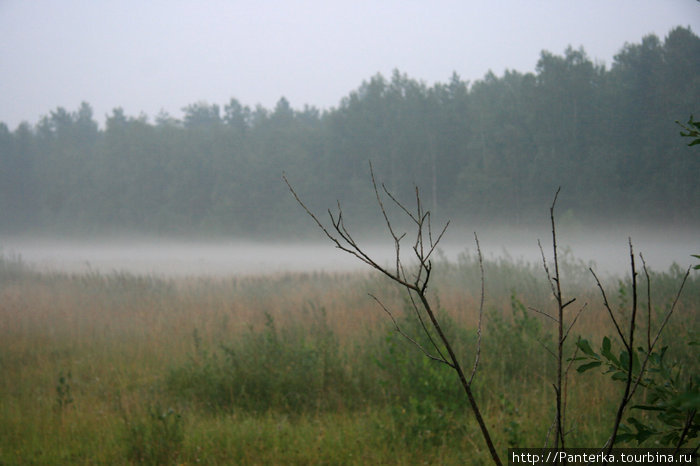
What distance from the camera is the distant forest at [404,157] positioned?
14.9 m

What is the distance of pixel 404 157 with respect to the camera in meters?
29.2

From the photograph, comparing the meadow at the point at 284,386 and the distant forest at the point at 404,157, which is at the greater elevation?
→ the distant forest at the point at 404,157

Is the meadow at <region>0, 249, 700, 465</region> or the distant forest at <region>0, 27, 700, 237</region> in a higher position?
the distant forest at <region>0, 27, 700, 237</region>

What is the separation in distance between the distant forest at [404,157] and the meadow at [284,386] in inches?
308

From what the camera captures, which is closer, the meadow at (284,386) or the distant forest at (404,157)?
the meadow at (284,386)

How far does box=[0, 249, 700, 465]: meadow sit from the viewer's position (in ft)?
11.1

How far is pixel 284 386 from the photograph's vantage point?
445 centimetres

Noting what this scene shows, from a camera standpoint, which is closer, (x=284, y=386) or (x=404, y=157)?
(x=284, y=386)

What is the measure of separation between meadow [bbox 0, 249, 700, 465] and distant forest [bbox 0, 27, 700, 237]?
25.7 feet

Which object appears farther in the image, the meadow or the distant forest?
the distant forest

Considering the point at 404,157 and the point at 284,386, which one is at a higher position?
the point at 404,157

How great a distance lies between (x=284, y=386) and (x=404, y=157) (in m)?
25.9

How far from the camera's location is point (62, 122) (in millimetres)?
48125

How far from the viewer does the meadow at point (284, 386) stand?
133 inches
